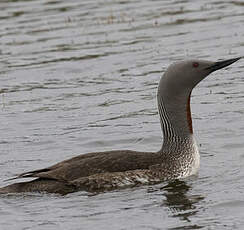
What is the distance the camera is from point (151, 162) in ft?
36.0

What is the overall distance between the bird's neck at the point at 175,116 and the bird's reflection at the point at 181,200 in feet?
2.02

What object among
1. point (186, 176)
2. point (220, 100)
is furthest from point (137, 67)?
point (186, 176)

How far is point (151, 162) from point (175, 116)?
73cm

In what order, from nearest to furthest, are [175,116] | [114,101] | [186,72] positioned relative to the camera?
[186,72], [175,116], [114,101]

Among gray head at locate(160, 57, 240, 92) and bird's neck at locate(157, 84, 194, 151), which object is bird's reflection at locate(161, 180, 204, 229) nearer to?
bird's neck at locate(157, 84, 194, 151)

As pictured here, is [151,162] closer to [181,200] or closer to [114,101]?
[181,200]

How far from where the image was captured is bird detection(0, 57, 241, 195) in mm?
10547

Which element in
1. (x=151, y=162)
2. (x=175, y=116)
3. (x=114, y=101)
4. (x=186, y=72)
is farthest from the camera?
(x=114, y=101)

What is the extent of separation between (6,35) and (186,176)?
1202 centimetres

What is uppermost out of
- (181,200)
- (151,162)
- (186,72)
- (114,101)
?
(186,72)

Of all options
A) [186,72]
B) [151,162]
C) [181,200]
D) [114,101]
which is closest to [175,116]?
[186,72]

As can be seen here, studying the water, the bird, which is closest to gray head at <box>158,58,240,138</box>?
the bird

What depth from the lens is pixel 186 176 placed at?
1113cm

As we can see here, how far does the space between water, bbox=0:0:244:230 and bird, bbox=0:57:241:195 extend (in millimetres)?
129
